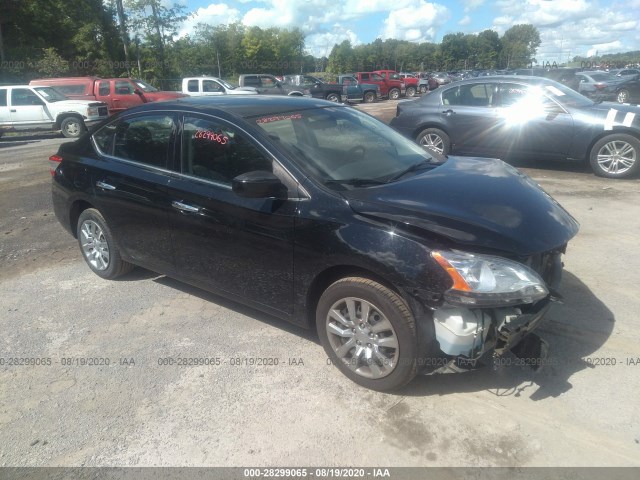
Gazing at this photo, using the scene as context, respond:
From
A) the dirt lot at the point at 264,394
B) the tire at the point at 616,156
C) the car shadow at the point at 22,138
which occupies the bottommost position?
the car shadow at the point at 22,138

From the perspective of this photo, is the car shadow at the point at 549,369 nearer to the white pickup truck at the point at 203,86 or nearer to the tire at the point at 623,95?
the white pickup truck at the point at 203,86

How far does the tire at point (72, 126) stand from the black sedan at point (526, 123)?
11.9m

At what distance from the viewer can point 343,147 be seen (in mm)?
3717

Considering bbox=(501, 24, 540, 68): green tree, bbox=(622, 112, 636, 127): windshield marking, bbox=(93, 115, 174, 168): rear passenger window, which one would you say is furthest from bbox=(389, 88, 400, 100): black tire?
bbox=(501, 24, 540, 68): green tree

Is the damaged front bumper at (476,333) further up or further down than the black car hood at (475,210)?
further down

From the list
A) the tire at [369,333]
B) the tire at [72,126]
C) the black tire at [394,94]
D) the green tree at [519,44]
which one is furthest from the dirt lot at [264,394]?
the green tree at [519,44]

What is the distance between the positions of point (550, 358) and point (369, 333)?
1273 mm

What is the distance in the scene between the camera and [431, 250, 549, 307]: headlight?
2625 millimetres

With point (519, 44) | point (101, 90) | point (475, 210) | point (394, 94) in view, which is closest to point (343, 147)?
point (475, 210)

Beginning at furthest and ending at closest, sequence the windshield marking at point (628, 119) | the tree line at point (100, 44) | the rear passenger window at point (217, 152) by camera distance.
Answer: the tree line at point (100, 44) < the windshield marking at point (628, 119) < the rear passenger window at point (217, 152)

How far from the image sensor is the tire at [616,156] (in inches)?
304

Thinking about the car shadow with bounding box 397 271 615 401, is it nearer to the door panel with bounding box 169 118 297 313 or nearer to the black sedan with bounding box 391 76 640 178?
the door panel with bounding box 169 118 297 313

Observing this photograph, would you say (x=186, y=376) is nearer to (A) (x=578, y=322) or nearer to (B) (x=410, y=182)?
(B) (x=410, y=182)

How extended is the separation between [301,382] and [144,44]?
40272mm
